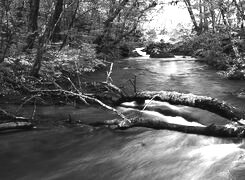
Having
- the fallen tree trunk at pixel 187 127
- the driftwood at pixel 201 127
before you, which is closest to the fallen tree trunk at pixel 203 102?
the driftwood at pixel 201 127

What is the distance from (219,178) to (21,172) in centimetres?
299

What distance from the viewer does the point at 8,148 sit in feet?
19.2

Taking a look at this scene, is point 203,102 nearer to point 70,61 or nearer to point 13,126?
point 13,126

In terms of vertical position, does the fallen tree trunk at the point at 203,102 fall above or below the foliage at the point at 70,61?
below

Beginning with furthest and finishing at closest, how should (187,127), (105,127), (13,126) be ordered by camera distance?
(105,127) < (13,126) < (187,127)

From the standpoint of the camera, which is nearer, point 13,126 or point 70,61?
point 13,126

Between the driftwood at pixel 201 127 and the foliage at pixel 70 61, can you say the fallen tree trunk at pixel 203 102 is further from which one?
the foliage at pixel 70 61

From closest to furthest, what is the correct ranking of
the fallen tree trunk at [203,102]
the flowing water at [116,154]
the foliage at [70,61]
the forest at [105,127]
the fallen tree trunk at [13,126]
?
the flowing water at [116,154], the forest at [105,127], the fallen tree trunk at [203,102], the fallen tree trunk at [13,126], the foliage at [70,61]

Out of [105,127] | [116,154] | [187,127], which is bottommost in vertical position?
[116,154]

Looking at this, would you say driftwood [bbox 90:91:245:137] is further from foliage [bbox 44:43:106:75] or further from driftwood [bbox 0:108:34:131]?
foliage [bbox 44:43:106:75]

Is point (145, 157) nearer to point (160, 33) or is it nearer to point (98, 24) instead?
point (98, 24)

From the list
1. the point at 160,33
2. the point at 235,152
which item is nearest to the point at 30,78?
the point at 235,152

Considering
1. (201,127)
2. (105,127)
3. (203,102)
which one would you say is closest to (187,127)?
(201,127)

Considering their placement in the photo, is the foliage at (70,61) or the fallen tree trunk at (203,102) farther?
the foliage at (70,61)
